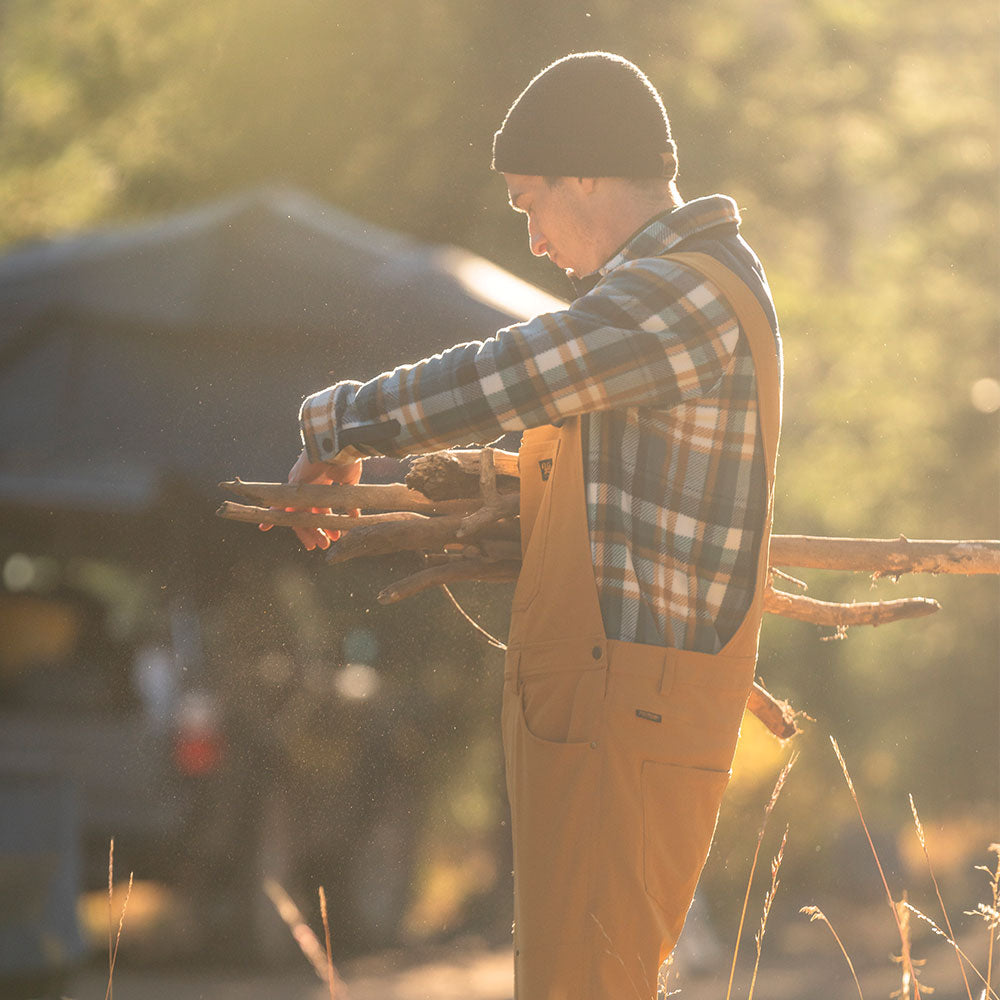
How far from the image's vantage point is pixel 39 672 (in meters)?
5.05

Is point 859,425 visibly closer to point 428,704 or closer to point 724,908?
point 724,908

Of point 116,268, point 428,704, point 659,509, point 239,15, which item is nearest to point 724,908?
point 428,704

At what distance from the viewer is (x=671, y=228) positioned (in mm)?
1681

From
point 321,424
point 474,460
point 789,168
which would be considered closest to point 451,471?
→ point 474,460

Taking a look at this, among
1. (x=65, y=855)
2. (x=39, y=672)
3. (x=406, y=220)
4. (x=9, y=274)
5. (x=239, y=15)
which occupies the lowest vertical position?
(x=65, y=855)

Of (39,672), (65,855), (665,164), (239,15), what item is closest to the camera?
(665,164)

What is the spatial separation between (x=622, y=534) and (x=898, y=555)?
0.97 m

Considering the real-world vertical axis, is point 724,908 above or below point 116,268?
below

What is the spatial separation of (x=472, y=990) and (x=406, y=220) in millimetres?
4138

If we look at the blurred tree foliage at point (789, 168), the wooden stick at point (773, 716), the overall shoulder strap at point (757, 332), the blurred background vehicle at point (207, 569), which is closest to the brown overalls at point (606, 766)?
the overall shoulder strap at point (757, 332)

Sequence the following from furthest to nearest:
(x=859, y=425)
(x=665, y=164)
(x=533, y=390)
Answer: (x=859, y=425) → (x=665, y=164) → (x=533, y=390)

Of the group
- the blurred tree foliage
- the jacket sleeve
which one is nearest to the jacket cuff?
the jacket sleeve

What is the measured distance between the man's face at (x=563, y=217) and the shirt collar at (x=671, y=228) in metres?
0.08

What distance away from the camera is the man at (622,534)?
1.56 metres
